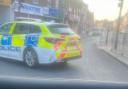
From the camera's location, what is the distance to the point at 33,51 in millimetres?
8656

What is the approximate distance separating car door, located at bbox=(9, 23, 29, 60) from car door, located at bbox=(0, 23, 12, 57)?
0.25m

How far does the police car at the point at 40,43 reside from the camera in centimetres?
833

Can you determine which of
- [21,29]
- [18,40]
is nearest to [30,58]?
[18,40]

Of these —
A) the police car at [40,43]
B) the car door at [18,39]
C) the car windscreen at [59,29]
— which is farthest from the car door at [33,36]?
the car windscreen at [59,29]

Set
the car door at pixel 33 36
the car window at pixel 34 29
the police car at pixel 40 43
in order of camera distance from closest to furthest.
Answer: the police car at pixel 40 43 < the car door at pixel 33 36 < the car window at pixel 34 29

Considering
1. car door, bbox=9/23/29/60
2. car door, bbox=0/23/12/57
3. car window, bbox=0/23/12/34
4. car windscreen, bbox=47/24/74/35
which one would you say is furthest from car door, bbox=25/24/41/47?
car window, bbox=0/23/12/34

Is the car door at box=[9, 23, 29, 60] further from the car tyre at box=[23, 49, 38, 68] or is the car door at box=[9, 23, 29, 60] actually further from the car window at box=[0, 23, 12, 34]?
the car window at box=[0, 23, 12, 34]

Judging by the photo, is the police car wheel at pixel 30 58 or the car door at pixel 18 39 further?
Answer: the car door at pixel 18 39

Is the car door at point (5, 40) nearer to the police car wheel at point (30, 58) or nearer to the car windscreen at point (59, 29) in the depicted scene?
the police car wheel at point (30, 58)

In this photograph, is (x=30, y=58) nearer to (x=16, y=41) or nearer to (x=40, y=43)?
(x=40, y=43)

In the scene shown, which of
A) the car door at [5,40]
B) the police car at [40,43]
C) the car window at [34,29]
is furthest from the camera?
the car door at [5,40]

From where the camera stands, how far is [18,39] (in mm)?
9031

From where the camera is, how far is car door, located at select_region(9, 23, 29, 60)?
29.3 feet

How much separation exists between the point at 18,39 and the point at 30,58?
0.77 metres
